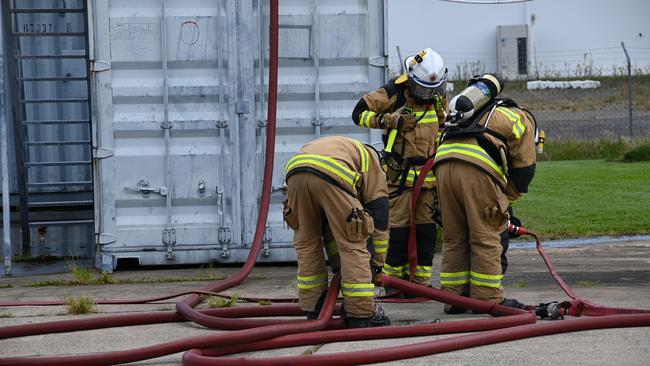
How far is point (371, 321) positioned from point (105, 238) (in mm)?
3845

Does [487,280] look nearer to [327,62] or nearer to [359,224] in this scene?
[359,224]

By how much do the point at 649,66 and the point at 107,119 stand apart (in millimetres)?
24423

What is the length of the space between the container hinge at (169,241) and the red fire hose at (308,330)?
217 cm

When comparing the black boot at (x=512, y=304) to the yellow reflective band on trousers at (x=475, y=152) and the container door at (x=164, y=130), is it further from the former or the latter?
the container door at (x=164, y=130)

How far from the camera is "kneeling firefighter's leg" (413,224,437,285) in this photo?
762cm

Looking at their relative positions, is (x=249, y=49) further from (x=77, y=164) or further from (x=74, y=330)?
(x=74, y=330)

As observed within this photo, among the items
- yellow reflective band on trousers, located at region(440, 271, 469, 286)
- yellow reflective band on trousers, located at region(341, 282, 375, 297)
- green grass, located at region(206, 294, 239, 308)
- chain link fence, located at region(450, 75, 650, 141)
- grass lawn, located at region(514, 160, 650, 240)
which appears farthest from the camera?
chain link fence, located at region(450, 75, 650, 141)

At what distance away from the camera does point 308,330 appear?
584 cm

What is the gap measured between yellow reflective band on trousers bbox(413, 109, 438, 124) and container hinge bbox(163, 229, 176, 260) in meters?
2.72

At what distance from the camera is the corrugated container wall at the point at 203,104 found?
932 cm

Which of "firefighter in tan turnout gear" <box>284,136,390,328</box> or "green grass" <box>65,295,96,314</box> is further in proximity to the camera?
"green grass" <box>65,295,96,314</box>

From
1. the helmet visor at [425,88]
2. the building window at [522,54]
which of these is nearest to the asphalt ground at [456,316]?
the helmet visor at [425,88]

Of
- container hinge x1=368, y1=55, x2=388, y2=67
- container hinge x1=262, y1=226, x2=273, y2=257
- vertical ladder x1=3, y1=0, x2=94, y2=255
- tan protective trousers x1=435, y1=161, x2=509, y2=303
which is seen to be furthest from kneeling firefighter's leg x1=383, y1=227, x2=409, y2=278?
vertical ladder x1=3, y1=0, x2=94, y2=255

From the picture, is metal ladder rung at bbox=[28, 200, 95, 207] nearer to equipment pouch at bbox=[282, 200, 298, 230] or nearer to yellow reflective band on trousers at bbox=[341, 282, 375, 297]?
equipment pouch at bbox=[282, 200, 298, 230]
